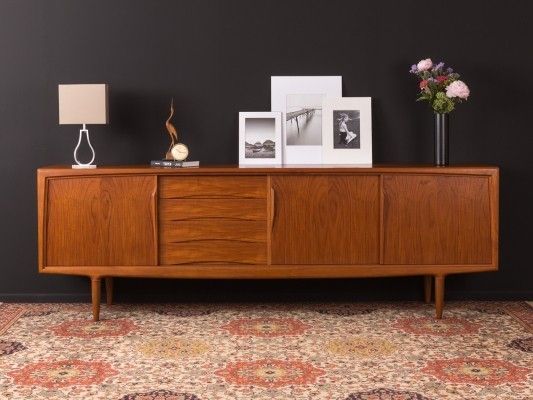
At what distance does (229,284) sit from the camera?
534cm

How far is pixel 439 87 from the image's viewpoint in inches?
197

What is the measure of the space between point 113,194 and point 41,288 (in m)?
0.96

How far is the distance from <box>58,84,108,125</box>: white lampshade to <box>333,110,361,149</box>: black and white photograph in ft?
4.30

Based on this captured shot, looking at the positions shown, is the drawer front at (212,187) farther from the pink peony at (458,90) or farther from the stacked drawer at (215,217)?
the pink peony at (458,90)

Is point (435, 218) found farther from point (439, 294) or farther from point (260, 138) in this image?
point (260, 138)

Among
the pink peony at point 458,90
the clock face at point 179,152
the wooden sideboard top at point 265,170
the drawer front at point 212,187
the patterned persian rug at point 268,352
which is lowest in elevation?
the patterned persian rug at point 268,352

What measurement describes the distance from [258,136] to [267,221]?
0.62 m

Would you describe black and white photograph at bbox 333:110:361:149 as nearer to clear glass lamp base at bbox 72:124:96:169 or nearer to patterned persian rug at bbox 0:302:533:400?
patterned persian rug at bbox 0:302:533:400

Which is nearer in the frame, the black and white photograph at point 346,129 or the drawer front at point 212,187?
the drawer front at point 212,187

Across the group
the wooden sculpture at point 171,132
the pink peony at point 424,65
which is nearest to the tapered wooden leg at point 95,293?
the wooden sculpture at point 171,132

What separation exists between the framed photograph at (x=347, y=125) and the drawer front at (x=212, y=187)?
0.56 metres

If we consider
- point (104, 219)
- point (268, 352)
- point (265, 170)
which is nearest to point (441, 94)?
point (265, 170)

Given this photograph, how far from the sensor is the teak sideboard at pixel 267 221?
477cm

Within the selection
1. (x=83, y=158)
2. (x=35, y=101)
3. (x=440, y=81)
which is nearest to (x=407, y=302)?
(x=440, y=81)
